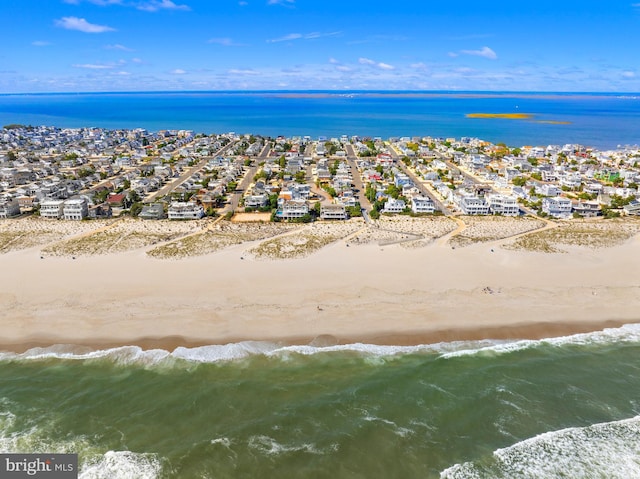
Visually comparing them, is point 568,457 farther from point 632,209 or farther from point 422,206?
point 632,209

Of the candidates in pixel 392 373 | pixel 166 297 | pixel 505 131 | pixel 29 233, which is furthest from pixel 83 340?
pixel 505 131

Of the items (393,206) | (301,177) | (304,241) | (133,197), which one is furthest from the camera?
(301,177)

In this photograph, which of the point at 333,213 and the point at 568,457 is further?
the point at 333,213

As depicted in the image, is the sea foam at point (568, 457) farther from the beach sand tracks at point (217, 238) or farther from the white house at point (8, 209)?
the white house at point (8, 209)

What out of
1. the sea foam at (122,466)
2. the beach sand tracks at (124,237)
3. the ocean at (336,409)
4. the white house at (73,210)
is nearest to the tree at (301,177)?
the beach sand tracks at (124,237)

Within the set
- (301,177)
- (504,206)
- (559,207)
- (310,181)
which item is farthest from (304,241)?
(559,207)

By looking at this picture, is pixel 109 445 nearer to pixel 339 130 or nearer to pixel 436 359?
pixel 436 359

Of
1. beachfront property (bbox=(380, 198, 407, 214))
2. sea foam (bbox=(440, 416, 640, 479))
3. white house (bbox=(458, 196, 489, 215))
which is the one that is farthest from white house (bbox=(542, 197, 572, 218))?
sea foam (bbox=(440, 416, 640, 479))
